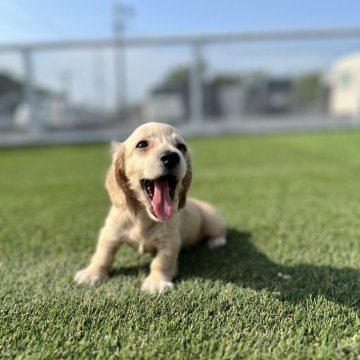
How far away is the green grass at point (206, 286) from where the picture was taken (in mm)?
1619

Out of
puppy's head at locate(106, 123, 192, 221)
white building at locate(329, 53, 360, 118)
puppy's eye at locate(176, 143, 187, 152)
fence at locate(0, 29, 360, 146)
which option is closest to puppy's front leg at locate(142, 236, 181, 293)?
puppy's head at locate(106, 123, 192, 221)

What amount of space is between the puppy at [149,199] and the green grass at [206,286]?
5.3 inches

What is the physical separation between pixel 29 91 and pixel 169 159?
445 inches

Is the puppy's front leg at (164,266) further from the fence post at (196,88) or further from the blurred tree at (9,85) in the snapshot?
the blurred tree at (9,85)

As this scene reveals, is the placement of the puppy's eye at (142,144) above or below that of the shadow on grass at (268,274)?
above

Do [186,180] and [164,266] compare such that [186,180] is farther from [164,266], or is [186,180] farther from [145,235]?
[164,266]

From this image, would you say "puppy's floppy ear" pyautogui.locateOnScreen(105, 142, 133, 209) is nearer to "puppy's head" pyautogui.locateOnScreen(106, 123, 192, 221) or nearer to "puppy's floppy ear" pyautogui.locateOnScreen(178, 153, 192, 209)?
"puppy's head" pyautogui.locateOnScreen(106, 123, 192, 221)

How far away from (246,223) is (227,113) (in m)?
9.56

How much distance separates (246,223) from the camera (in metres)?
3.43

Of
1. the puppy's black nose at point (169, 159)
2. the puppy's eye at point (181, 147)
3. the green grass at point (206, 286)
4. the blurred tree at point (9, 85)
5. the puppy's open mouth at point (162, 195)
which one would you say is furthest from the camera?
the blurred tree at point (9, 85)

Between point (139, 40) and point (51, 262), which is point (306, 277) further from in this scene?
point (139, 40)

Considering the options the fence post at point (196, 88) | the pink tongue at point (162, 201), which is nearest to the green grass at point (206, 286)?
the pink tongue at point (162, 201)

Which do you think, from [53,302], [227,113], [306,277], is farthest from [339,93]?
[53,302]

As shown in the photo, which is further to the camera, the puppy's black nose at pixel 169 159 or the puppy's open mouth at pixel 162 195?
the puppy's open mouth at pixel 162 195
